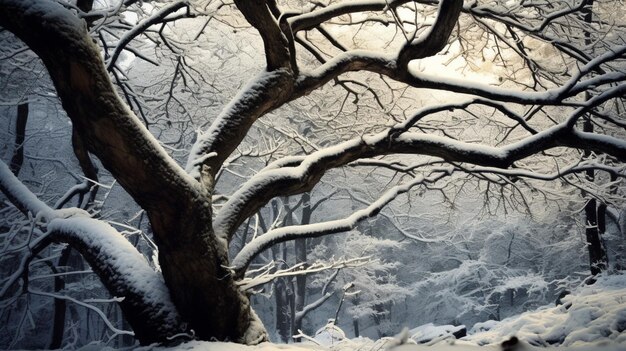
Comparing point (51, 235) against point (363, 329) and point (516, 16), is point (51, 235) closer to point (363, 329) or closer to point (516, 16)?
point (516, 16)

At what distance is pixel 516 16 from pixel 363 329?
25.4 meters

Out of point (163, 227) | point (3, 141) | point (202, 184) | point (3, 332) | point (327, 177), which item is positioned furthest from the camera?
point (327, 177)

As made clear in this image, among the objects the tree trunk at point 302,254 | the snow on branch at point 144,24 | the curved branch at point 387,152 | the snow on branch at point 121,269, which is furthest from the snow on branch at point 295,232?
the tree trunk at point 302,254

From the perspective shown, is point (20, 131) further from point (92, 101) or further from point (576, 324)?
point (576, 324)

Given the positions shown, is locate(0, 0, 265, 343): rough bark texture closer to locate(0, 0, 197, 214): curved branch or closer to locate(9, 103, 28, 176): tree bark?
locate(0, 0, 197, 214): curved branch

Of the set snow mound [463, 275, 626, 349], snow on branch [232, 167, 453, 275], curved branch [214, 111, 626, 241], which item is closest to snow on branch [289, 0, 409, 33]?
curved branch [214, 111, 626, 241]

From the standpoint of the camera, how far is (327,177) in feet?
54.4

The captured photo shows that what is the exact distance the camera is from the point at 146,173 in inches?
123

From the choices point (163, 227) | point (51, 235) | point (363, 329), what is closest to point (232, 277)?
point (163, 227)

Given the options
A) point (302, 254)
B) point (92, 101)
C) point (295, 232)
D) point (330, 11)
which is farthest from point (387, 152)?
point (302, 254)

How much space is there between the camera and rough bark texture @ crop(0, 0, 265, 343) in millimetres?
2676

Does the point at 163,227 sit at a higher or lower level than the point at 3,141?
lower

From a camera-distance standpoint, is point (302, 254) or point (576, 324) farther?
point (302, 254)

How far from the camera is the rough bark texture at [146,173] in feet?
8.78
